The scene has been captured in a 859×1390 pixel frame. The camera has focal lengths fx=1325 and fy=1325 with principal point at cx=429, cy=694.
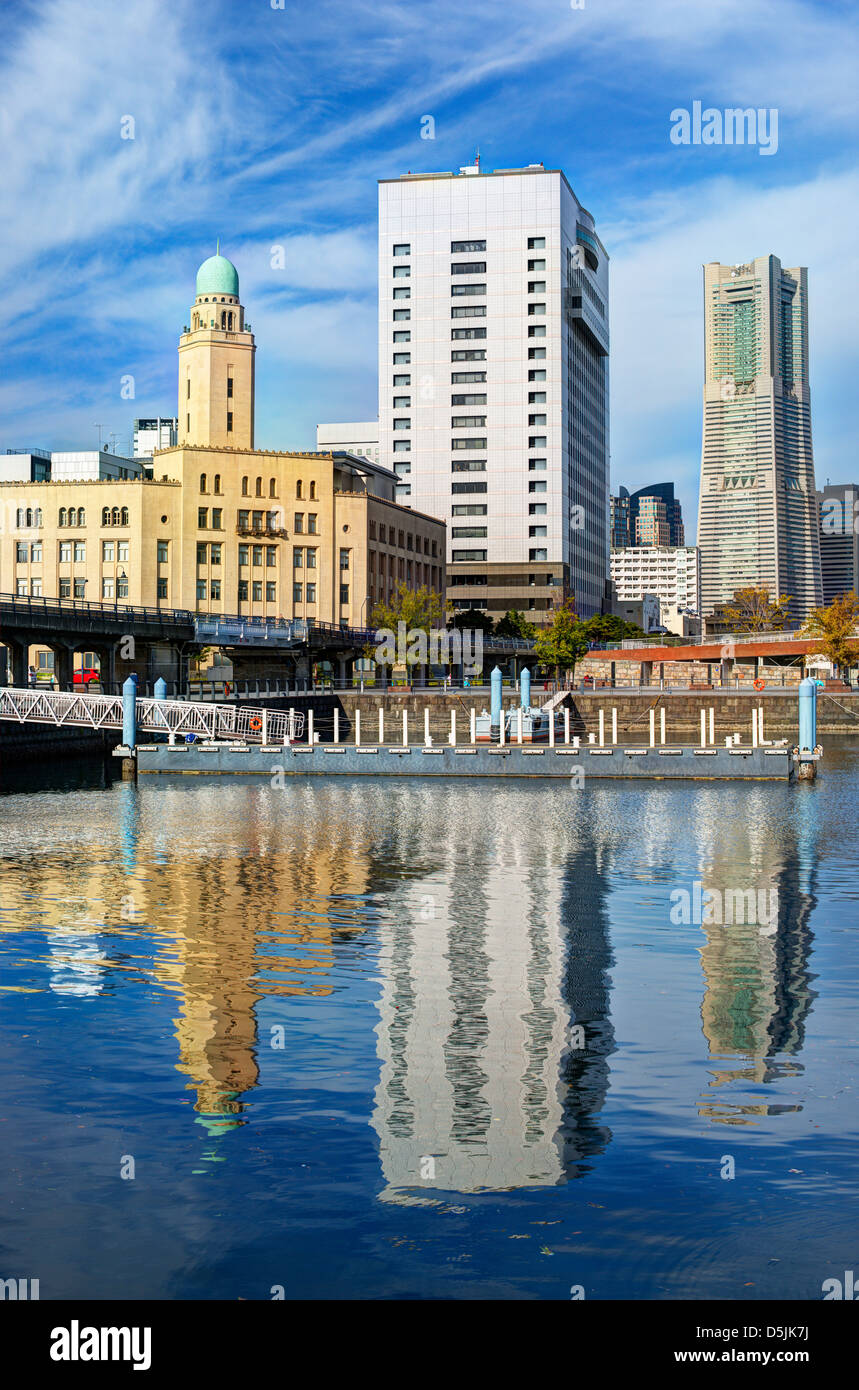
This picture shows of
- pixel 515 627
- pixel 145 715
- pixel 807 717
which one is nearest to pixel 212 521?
pixel 515 627

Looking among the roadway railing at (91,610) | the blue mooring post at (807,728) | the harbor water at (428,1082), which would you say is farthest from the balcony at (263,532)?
the harbor water at (428,1082)

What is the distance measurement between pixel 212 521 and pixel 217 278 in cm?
2796

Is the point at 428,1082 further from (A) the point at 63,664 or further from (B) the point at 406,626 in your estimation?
(B) the point at 406,626

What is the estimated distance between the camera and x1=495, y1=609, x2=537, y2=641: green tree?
158250 millimetres

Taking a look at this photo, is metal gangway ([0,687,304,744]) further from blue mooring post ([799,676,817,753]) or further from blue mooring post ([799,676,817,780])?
blue mooring post ([799,676,817,753])

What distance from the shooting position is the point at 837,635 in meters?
131

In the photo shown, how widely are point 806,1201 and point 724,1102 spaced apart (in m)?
2.79

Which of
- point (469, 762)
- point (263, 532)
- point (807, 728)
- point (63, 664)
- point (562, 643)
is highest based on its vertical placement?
point (263, 532)

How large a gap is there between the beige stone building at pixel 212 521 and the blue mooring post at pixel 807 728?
6245 cm

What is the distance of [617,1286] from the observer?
10.6m

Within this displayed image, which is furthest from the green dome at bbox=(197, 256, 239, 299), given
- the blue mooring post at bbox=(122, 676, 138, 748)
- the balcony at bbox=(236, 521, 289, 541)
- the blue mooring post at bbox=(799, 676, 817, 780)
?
the blue mooring post at bbox=(799, 676, 817, 780)

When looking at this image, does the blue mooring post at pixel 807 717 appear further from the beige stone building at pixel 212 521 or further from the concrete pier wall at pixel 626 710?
the beige stone building at pixel 212 521
